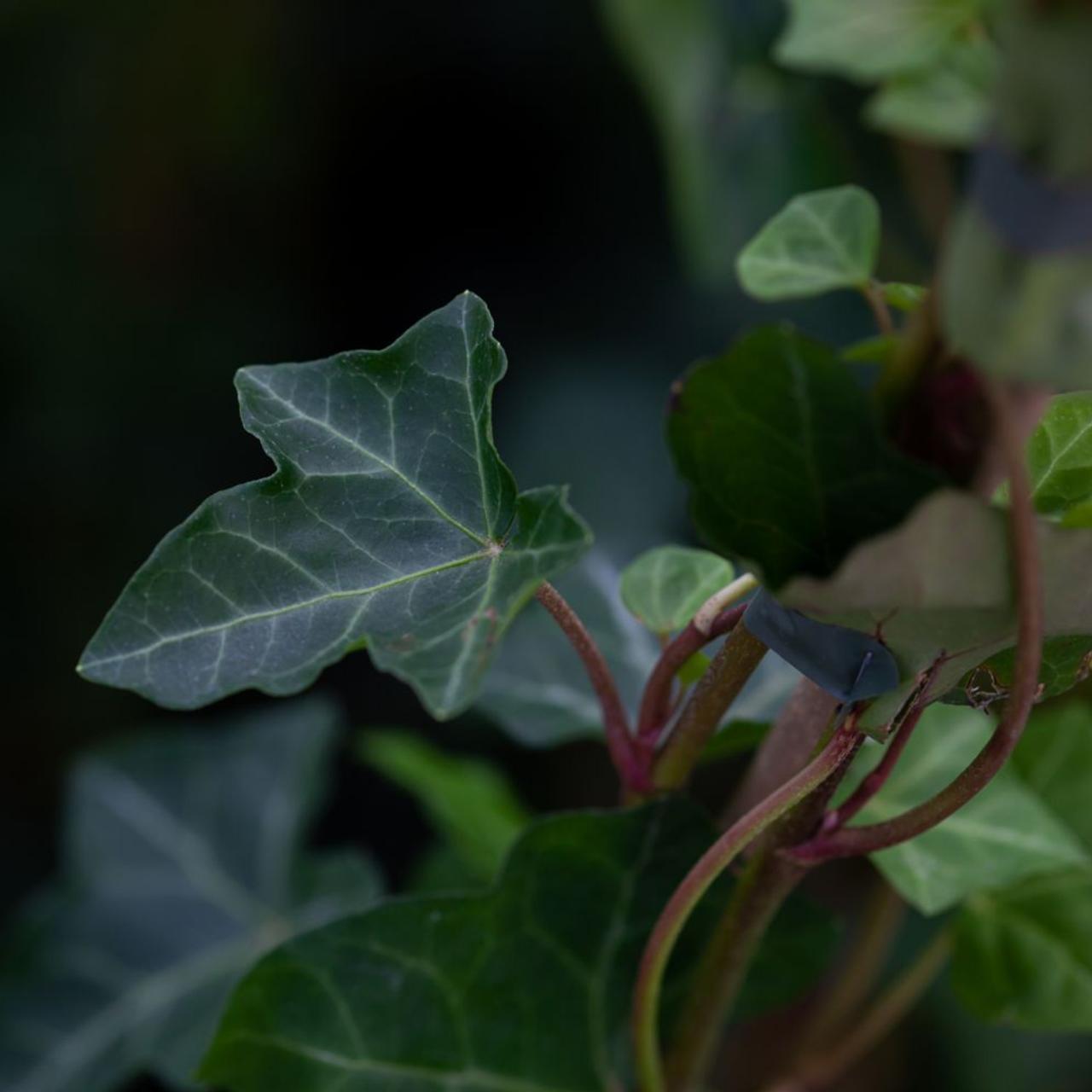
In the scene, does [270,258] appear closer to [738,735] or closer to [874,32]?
[874,32]

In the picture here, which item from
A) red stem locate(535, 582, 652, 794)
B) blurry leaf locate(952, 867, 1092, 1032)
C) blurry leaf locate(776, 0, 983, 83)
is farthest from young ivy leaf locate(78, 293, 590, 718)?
blurry leaf locate(776, 0, 983, 83)

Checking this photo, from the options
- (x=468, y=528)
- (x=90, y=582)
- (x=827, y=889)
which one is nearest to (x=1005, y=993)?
(x=468, y=528)

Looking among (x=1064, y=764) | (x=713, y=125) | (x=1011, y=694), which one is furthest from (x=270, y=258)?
(x=1011, y=694)

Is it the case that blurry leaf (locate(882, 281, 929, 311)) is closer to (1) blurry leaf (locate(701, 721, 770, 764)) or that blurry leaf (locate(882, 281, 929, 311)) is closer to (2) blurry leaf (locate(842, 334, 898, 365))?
(2) blurry leaf (locate(842, 334, 898, 365))

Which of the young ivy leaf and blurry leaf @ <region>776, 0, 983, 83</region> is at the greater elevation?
blurry leaf @ <region>776, 0, 983, 83</region>

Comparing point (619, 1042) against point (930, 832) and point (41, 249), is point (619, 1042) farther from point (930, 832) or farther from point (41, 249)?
point (41, 249)

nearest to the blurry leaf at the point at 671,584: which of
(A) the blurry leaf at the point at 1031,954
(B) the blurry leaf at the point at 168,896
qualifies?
(A) the blurry leaf at the point at 1031,954
